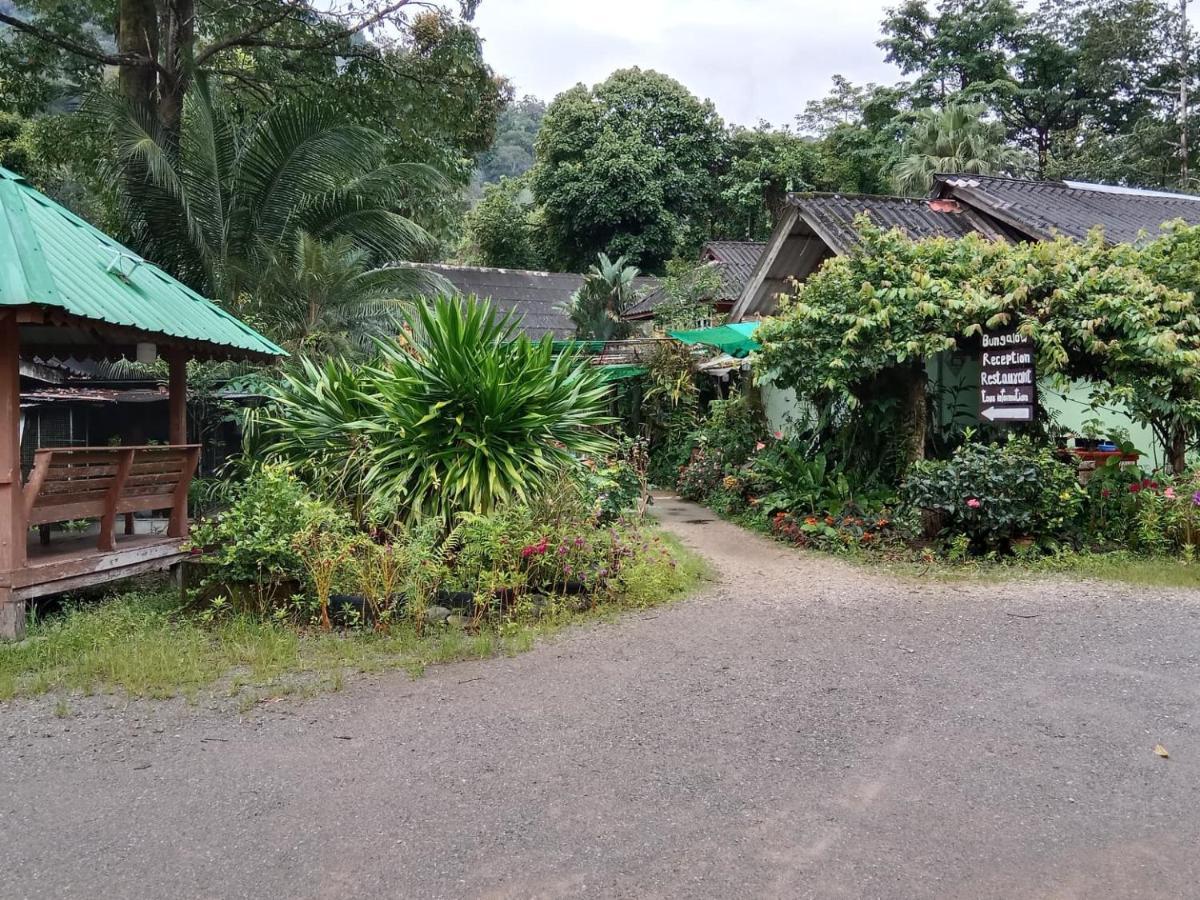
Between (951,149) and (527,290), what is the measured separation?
556 inches

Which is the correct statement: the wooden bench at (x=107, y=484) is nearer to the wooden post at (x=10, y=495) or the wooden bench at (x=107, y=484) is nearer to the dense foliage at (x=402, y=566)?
the wooden post at (x=10, y=495)

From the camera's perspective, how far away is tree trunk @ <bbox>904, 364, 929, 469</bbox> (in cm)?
959

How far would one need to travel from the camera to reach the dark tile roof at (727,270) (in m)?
21.6

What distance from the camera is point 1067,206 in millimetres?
13953

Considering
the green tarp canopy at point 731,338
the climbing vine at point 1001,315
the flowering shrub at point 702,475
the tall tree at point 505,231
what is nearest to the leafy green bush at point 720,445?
the flowering shrub at point 702,475

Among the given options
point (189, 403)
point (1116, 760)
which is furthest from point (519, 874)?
point (189, 403)

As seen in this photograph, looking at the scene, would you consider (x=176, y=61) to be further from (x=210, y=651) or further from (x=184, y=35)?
(x=210, y=651)

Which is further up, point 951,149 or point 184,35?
point 951,149

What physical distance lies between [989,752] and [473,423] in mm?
4592

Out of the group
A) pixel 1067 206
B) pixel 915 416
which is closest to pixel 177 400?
pixel 915 416

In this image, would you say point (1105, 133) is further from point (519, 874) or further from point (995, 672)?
point (519, 874)

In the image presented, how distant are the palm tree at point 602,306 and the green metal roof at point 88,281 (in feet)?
37.4

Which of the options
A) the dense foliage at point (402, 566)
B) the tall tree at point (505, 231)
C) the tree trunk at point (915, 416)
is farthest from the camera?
the tall tree at point (505, 231)

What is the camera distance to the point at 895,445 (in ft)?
32.8
